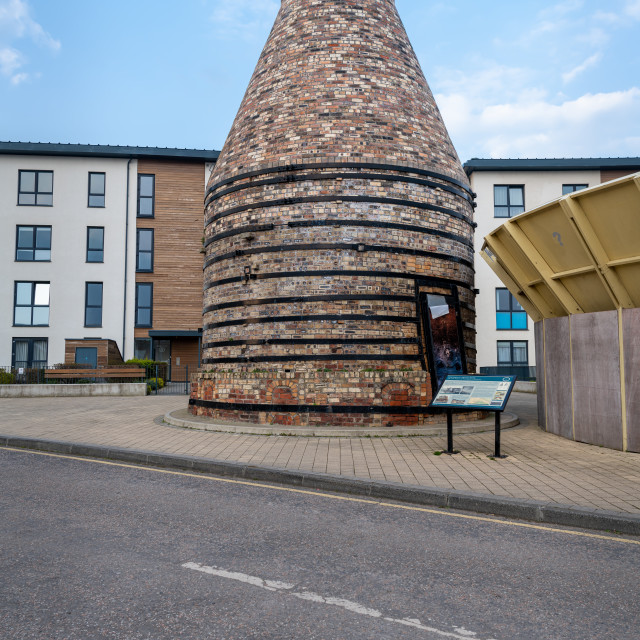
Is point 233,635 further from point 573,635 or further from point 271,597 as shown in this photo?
point 573,635

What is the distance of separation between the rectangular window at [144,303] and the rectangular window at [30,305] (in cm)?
476

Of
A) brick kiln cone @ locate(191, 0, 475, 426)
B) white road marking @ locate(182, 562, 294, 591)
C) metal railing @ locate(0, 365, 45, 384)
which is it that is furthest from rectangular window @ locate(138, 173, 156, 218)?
white road marking @ locate(182, 562, 294, 591)

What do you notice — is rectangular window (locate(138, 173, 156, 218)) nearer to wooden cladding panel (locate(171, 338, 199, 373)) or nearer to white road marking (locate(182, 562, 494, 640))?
wooden cladding panel (locate(171, 338, 199, 373))

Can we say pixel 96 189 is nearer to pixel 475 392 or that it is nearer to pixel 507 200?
pixel 507 200

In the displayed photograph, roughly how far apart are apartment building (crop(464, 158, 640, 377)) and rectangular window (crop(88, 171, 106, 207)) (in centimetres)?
2047

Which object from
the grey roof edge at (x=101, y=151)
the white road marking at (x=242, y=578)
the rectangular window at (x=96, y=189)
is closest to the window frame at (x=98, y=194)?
the rectangular window at (x=96, y=189)

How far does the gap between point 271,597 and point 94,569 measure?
4.38 ft

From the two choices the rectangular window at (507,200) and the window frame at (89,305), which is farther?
the rectangular window at (507,200)

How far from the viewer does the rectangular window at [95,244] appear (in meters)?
31.9

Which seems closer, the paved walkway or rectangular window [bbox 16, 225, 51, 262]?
the paved walkway

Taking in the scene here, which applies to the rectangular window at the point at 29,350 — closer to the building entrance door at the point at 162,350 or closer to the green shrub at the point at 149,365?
the building entrance door at the point at 162,350

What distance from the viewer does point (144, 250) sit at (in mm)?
32219

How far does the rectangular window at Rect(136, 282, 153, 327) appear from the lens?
31.8 metres

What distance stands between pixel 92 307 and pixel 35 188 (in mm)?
7403
